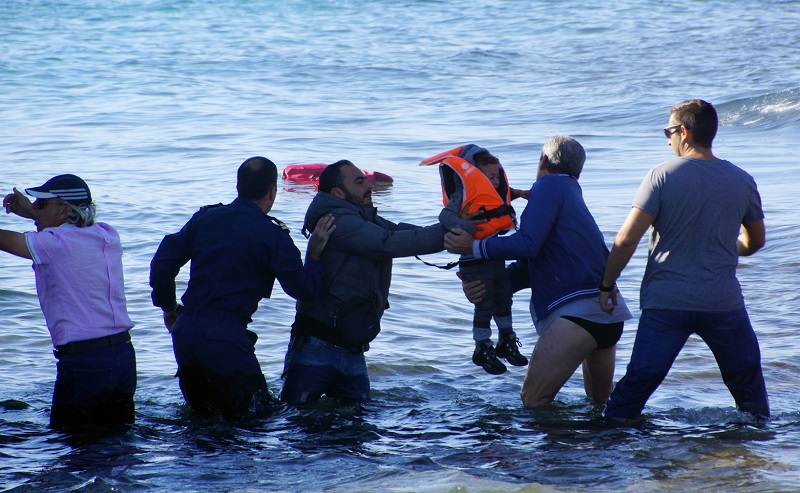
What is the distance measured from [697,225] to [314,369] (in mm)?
2268

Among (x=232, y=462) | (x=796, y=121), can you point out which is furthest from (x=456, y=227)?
(x=796, y=121)

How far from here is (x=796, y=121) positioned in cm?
1847

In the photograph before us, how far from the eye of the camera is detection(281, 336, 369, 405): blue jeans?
221 inches

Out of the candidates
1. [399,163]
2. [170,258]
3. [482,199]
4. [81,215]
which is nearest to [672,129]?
[482,199]

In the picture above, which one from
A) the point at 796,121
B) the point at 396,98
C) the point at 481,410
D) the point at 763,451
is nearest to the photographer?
the point at 763,451

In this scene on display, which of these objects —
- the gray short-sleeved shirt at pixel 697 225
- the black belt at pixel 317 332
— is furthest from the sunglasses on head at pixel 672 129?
the black belt at pixel 317 332

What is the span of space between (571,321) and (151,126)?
15681mm

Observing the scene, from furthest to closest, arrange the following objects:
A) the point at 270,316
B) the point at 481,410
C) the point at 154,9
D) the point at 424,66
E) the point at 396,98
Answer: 1. the point at 154,9
2. the point at 424,66
3. the point at 396,98
4. the point at 270,316
5. the point at 481,410

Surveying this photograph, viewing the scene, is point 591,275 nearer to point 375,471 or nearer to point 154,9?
point 375,471

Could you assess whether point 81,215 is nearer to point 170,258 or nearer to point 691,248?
point 170,258

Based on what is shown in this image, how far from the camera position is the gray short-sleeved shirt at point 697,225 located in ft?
16.0

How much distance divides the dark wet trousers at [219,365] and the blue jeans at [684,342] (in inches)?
82.2

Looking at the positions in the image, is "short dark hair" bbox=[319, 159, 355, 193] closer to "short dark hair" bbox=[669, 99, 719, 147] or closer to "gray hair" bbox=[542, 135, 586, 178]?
"gray hair" bbox=[542, 135, 586, 178]

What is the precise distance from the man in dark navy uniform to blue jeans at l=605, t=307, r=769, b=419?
1.78 meters
